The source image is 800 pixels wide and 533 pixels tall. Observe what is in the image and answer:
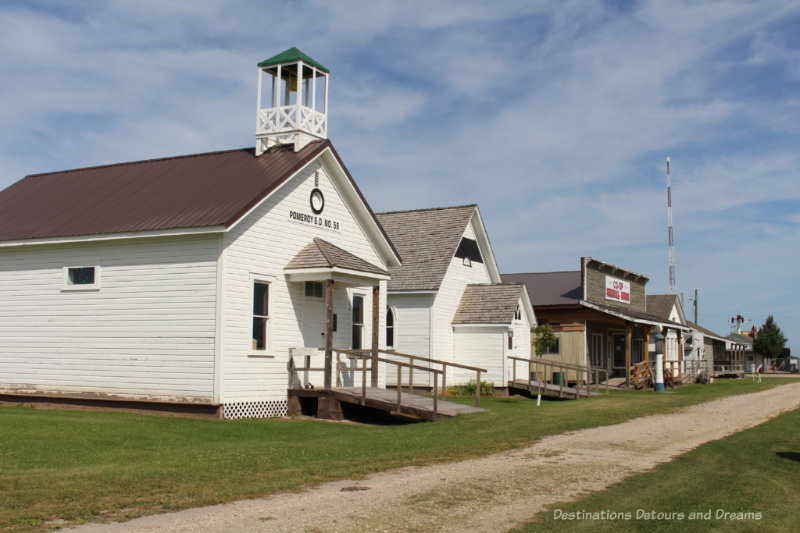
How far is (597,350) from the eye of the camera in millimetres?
39906

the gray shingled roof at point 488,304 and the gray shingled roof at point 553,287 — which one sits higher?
the gray shingled roof at point 553,287

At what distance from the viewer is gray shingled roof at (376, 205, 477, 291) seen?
95.8 ft

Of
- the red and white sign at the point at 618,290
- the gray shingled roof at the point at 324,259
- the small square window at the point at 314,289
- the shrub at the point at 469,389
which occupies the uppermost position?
the red and white sign at the point at 618,290

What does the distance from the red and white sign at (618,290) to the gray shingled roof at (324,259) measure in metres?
21.3

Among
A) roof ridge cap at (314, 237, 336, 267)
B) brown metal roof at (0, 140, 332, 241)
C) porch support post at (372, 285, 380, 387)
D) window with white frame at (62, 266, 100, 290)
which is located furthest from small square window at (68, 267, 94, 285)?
porch support post at (372, 285, 380, 387)

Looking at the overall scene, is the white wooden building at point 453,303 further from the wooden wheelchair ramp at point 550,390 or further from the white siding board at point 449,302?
the wooden wheelchair ramp at point 550,390

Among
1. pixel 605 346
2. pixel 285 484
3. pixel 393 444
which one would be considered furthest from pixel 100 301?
pixel 605 346

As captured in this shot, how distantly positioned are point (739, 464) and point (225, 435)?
9167 mm

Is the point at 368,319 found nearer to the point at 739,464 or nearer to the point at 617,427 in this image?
the point at 617,427

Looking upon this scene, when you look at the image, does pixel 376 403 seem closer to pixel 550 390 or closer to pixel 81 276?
pixel 81 276

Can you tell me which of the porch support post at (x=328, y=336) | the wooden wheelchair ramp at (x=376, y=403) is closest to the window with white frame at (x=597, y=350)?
the wooden wheelchair ramp at (x=376, y=403)

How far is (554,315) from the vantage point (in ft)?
124

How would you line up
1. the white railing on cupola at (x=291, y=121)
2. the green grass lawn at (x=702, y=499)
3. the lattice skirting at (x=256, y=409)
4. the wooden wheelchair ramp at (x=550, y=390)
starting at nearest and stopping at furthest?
the green grass lawn at (x=702, y=499) < the lattice skirting at (x=256, y=409) < the white railing on cupola at (x=291, y=121) < the wooden wheelchair ramp at (x=550, y=390)

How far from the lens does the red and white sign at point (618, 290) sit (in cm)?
4003
